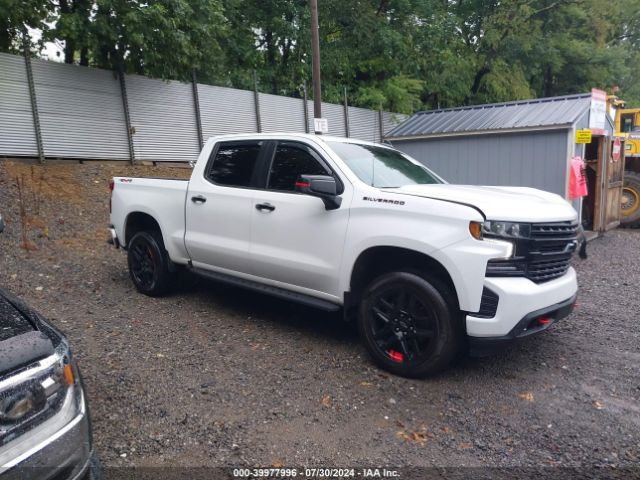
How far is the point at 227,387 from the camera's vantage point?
3.80m

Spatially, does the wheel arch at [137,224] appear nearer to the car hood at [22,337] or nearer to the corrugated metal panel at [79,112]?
the car hood at [22,337]

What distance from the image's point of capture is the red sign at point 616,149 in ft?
34.9

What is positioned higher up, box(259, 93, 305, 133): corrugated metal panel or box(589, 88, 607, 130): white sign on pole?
box(259, 93, 305, 133): corrugated metal panel

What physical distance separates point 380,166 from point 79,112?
8598 millimetres

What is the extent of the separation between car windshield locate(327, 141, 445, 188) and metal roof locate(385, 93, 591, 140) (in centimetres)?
558

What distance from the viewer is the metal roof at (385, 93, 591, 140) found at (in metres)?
9.77

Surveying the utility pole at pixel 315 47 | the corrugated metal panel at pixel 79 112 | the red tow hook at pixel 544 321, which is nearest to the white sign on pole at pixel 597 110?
the utility pole at pixel 315 47

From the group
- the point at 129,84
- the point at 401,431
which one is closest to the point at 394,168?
the point at 401,431

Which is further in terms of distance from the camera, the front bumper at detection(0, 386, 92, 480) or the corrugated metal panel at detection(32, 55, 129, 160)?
the corrugated metal panel at detection(32, 55, 129, 160)

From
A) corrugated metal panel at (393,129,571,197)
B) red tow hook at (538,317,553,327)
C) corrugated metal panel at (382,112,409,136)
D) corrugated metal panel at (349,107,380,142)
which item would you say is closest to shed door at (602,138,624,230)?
corrugated metal panel at (393,129,571,197)

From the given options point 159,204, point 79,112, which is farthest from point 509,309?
point 79,112

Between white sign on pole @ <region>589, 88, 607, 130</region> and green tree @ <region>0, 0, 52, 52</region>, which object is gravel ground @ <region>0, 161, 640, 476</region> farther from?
green tree @ <region>0, 0, 52, 52</region>

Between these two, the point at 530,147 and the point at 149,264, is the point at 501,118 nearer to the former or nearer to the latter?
the point at 530,147

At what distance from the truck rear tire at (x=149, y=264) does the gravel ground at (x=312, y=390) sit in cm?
20
